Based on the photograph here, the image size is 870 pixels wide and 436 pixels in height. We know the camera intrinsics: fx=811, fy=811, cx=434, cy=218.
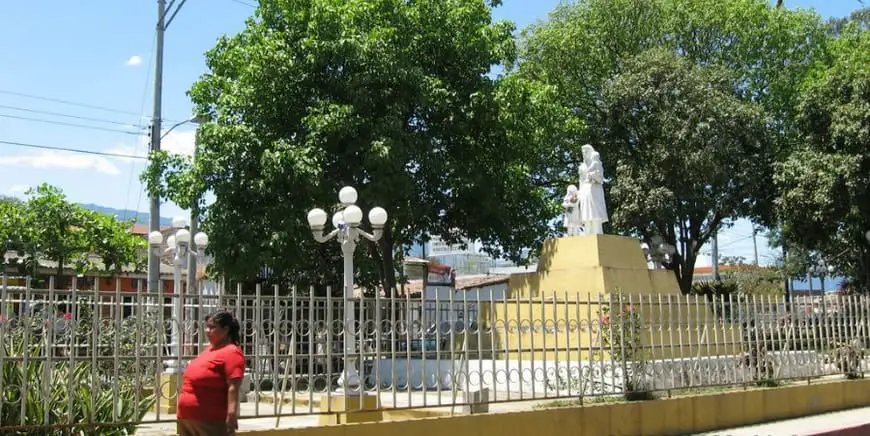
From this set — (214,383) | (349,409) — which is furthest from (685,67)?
(214,383)

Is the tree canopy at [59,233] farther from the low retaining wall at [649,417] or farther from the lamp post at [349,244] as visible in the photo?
the low retaining wall at [649,417]

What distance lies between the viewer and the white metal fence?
21.5 ft

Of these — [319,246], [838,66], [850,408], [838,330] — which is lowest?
[850,408]

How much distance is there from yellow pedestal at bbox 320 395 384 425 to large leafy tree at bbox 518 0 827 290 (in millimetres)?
18015

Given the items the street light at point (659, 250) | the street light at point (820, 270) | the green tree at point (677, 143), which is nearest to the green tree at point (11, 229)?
the green tree at point (677, 143)

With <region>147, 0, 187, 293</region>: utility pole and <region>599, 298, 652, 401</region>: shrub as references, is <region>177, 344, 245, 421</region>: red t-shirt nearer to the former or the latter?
<region>599, 298, 652, 401</region>: shrub

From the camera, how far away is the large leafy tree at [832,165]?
21375 millimetres

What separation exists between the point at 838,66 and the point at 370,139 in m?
13.8

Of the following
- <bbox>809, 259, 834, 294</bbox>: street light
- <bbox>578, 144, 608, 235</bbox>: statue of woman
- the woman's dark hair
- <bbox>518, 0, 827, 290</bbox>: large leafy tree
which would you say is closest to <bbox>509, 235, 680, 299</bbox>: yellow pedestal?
<bbox>578, 144, 608, 235</bbox>: statue of woman

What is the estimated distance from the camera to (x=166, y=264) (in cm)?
4091

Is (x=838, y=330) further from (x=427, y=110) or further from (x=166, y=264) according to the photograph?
(x=166, y=264)

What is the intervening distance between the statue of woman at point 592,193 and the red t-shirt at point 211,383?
492 inches

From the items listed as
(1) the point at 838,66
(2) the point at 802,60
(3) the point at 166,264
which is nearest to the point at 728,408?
(1) the point at 838,66

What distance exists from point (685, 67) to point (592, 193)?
9906 millimetres
